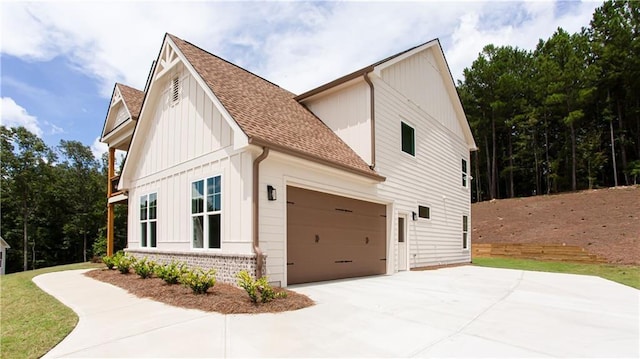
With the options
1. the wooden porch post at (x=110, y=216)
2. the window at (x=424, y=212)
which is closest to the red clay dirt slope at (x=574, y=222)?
the window at (x=424, y=212)

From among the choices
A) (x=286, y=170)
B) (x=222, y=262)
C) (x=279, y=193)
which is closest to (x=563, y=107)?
(x=286, y=170)

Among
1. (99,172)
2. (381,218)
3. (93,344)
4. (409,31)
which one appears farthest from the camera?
(99,172)

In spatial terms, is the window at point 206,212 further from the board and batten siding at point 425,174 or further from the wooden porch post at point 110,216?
the wooden porch post at point 110,216

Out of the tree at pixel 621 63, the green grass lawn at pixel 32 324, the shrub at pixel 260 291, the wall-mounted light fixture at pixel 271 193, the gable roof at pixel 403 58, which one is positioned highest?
the tree at pixel 621 63

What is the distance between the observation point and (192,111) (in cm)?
970

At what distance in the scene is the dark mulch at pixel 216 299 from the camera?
5.81m

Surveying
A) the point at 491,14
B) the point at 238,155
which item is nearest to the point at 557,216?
the point at 491,14

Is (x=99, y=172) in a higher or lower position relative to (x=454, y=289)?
higher

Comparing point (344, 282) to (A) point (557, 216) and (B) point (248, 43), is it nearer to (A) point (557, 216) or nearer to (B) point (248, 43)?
Result: (B) point (248, 43)

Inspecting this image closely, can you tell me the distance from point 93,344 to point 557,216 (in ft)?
97.0

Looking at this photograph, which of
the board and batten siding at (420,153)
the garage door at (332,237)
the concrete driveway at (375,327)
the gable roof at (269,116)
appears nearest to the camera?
the concrete driveway at (375,327)

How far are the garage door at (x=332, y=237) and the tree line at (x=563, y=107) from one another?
1219 inches

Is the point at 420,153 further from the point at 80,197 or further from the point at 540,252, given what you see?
the point at 80,197

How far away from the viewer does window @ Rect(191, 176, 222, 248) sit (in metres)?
8.47
